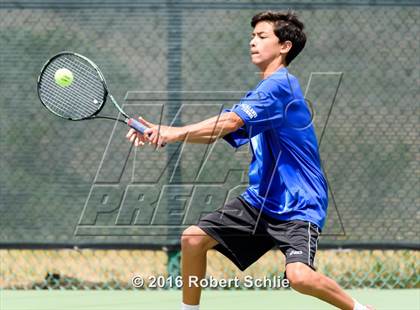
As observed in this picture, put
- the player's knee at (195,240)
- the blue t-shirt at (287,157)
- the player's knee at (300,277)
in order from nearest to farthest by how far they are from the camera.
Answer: the player's knee at (300,277), the blue t-shirt at (287,157), the player's knee at (195,240)

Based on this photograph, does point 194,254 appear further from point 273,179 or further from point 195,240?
point 273,179

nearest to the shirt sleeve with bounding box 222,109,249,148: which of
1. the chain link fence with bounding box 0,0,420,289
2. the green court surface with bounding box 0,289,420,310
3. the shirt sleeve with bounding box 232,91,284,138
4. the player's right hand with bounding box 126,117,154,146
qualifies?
the shirt sleeve with bounding box 232,91,284,138

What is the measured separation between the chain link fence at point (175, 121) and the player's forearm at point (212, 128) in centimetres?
189

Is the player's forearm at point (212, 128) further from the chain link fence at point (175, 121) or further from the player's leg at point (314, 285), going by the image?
the chain link fence at point (175, 121)

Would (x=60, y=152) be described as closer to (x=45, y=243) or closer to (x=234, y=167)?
(x=45, y=243)

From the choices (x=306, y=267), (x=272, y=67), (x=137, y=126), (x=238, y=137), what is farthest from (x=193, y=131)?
(x=306, y=267)

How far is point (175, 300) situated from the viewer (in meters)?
5.26

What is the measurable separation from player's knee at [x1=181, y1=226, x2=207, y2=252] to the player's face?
0.69 meters

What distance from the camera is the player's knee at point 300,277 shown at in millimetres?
3596

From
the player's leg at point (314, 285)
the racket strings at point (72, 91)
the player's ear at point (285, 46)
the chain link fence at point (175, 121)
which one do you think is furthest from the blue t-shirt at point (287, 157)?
the chain link fence at point (175, 121)

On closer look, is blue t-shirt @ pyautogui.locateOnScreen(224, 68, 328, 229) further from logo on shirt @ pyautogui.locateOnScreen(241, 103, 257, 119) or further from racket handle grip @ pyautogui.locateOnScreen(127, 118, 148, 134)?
racket handle grip @ pyautogui.locateOnScreen(127, 118, 148, 134)

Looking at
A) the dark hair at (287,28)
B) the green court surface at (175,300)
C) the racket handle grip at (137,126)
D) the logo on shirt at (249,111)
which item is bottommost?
the racket handle grip at (137,126)

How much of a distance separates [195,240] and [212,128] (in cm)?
53

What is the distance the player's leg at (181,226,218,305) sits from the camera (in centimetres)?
389
